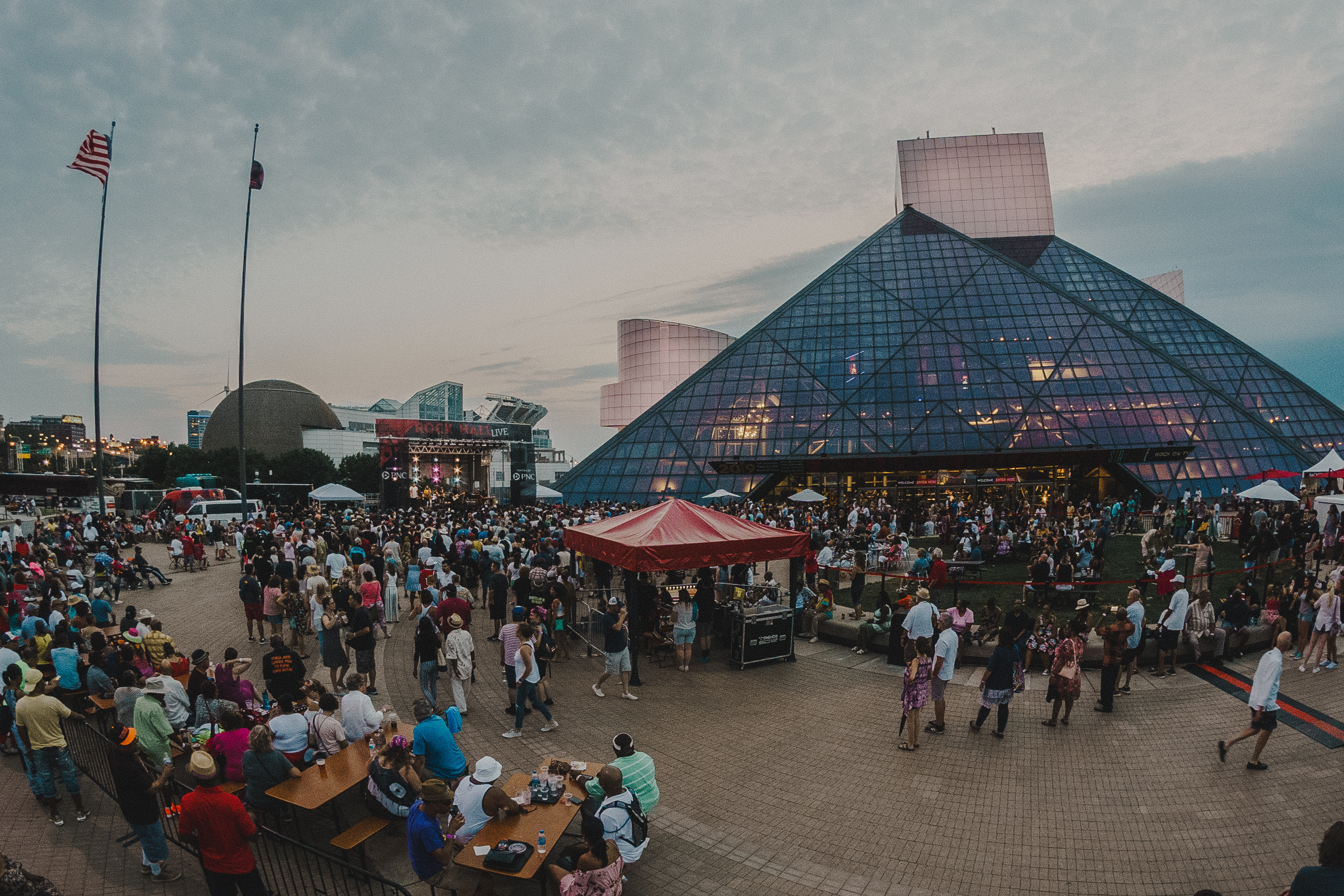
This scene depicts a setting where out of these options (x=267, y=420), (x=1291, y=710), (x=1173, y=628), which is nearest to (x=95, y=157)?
(x=1173, y=628)

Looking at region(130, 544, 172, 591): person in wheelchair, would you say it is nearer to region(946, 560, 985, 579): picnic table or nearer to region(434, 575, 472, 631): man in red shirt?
region(434, 575, 472, 631): man in red shirt

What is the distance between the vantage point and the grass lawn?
1357 cm

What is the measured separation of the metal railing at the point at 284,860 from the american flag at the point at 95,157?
22.2 m

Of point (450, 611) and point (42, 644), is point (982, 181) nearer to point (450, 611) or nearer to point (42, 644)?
point (450, 611)

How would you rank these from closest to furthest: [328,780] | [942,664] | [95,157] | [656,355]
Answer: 1. [328,780]
2. [942,664]
3. [95,157]
4. [656,355]

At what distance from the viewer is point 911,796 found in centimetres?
698

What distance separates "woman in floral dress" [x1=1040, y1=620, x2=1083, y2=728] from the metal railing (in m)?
8.30

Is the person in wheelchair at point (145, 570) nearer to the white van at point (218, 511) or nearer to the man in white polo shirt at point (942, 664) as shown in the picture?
the white van at point (218, 511)

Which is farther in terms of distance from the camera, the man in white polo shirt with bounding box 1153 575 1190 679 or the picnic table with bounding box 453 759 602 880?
the man in white polo shirt with bounding box 1153 575 1190 679

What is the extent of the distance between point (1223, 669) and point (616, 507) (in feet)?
77.7

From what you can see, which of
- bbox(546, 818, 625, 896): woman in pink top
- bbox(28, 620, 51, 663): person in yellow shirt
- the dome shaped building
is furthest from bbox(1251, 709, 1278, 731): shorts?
the dome shaped building

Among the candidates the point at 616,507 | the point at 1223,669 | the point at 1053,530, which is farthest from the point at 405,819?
the point at 616,507

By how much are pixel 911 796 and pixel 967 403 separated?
34.5 m

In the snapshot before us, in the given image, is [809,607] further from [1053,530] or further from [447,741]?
[1053,530]
